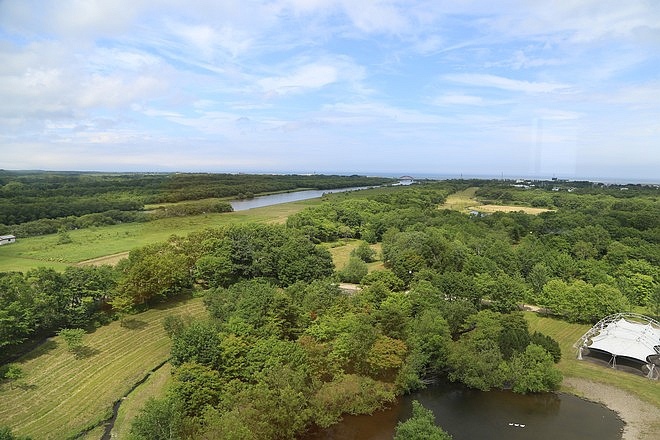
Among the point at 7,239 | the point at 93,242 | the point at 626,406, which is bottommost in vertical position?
the point at 626,406

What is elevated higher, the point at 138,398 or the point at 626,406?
the point at 138,398

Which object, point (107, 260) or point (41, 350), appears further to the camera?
point (107, 260)

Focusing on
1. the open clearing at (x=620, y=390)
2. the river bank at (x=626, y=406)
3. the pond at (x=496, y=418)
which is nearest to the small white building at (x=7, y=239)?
the pond at (x=496, y=418)

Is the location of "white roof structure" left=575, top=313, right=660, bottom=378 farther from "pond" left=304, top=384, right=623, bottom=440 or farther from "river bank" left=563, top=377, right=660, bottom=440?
"pond" left=304, top=384, right=623, bottom=440

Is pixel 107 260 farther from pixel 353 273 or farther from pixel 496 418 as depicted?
pixel 496 418

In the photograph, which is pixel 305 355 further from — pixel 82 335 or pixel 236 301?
pixel 82 335

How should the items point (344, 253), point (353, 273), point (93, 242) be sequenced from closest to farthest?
point (353, 273) → point (93, 242) → point (344, 253)

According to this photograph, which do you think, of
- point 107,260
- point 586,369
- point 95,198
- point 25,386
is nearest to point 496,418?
point 586,369
